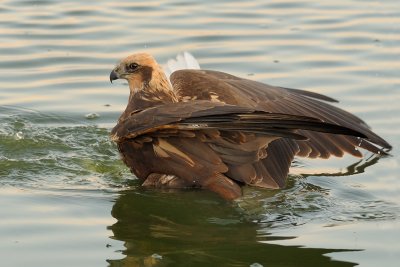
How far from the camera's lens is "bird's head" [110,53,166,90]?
9273mm

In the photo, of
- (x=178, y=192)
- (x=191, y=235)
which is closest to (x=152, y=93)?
(x=178, y=192)

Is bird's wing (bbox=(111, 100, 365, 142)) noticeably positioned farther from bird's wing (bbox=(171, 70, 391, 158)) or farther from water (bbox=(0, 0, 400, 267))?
bird's wing (bbox=(171, 70, 391, 158))

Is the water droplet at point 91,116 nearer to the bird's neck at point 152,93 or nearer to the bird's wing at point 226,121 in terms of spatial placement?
the bird's neck at point 152,93

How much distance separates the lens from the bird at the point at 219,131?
7785mm

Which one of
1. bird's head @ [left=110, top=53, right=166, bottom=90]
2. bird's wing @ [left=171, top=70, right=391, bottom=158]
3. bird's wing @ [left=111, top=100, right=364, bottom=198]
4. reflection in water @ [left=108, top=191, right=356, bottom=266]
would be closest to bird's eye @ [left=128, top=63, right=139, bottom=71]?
bird's head @ [left=110, top=53, right=166, bottom=90]

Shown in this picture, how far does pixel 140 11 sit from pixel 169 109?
602cm

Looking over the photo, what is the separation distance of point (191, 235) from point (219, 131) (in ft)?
3.08

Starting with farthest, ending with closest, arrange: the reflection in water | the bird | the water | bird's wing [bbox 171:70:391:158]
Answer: bird's wing [bbox 171:70:391:158]
the bird
the water
the reflection in water

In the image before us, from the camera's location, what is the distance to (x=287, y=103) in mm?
9625

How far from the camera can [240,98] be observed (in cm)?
929

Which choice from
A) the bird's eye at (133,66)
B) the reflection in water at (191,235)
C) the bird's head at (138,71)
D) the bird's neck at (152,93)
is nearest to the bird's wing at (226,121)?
the reflection in water at (191,235)

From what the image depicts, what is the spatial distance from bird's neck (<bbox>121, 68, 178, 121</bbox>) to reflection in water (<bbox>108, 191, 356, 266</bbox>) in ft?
2.70

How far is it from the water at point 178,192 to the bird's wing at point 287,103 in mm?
205

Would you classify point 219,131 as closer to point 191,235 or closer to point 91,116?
point 191,235
